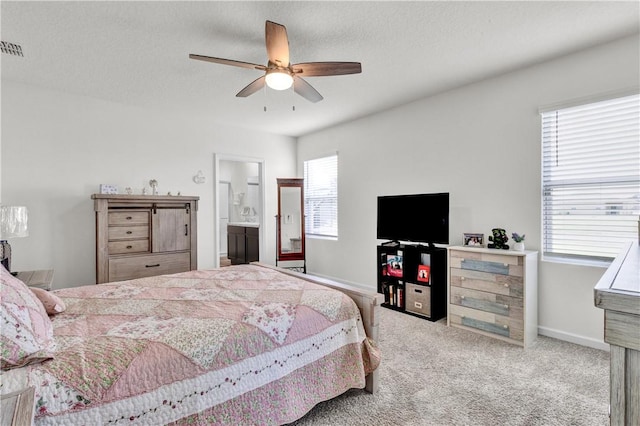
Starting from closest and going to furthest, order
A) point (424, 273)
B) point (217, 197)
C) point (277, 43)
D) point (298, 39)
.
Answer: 1. point (277, 43)
2. point (298, 39)
3. point (424, 273)
4. point (217, 197)

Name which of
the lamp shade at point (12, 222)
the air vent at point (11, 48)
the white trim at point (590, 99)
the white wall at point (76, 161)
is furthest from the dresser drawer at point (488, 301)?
the air vent at point (11, 48)

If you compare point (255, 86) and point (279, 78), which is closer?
point (279, 78)

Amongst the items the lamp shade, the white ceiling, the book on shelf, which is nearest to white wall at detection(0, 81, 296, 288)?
the white ceiling

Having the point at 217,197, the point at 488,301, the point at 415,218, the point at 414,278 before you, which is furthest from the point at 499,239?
the point at 217,197

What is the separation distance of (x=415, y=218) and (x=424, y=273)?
0.66m

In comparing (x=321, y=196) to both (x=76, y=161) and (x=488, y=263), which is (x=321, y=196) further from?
(x=76, y=161)

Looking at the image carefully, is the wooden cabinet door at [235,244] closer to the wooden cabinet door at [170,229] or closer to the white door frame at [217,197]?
the white door frame at [217,197]

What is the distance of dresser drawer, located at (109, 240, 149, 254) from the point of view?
12.1 feet

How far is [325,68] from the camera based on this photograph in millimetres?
2404

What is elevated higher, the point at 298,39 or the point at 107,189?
the point at 298,39

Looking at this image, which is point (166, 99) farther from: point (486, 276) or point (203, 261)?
point (486, 276)

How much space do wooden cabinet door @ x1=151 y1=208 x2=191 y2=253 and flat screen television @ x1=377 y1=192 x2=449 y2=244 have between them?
2.59 metres

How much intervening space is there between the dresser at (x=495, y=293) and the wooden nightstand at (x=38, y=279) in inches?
146

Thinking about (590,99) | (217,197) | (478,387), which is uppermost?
(590,99)
